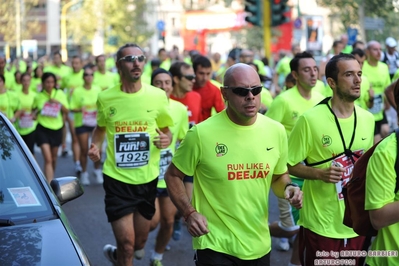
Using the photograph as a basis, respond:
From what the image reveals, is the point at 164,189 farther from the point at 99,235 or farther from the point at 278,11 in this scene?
the point at 278,11

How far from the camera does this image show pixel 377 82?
12.3m

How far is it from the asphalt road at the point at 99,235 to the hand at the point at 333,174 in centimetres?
270

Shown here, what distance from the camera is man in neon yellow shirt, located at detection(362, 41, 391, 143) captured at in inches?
472

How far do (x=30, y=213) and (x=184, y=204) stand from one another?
0.91 m

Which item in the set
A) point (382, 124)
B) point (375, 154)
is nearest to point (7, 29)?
point (382, 124)

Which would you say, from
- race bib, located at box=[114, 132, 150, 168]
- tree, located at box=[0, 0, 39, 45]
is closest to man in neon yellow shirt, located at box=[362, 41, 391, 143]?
race bib, located at box=[114, 132, 150, 168]

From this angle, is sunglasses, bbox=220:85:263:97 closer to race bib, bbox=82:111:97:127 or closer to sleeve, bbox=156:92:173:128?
sleeve, bbox=156:92:173:128

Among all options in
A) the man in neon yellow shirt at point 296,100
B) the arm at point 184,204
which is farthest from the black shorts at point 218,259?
the man in neon yellow shirt at point 296,100

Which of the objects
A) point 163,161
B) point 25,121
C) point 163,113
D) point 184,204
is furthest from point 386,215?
point 25,121

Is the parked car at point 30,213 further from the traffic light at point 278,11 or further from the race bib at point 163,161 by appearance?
the traffic light at point 278,11

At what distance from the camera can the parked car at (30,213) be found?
4.10m

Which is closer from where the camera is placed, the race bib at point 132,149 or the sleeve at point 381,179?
the sleeve at point 381,179

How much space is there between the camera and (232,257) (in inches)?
192

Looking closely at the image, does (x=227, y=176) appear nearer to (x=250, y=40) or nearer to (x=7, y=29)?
(x=7, y=29)
